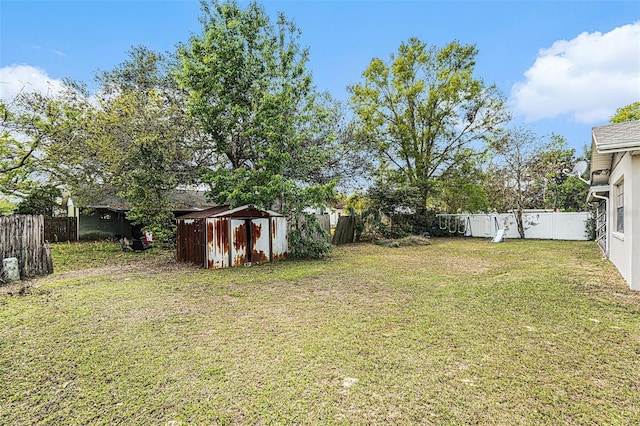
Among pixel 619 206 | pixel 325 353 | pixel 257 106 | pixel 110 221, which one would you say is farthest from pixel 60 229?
pixel 619 206

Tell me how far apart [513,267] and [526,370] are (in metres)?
5.89

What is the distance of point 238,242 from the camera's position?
8367mm

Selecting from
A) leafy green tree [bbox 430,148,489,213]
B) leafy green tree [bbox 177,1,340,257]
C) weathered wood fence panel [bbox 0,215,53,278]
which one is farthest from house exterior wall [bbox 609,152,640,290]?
leafy green tree [bbox 430,148,489,213]

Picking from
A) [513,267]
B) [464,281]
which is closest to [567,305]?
[464,281]

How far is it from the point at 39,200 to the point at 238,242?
12203mm

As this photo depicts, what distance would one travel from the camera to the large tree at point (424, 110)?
55.4 feet

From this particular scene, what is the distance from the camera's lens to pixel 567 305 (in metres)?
4.33

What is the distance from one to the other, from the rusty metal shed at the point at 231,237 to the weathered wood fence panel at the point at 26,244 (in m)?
3.07

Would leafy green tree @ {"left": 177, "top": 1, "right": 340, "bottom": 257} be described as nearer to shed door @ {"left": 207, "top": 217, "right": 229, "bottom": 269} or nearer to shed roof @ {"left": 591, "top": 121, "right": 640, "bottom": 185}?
shed door @ {"left": 207, "top": 217, "right": 229, "bottom": 269}

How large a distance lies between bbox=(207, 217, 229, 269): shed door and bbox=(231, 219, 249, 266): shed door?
168mm

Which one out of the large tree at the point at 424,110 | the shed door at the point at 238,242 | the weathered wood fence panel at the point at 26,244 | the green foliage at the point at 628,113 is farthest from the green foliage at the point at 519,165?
the weathered wood fence panel at the point at 26,244

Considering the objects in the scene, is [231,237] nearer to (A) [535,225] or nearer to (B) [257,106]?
(B) [257,106]

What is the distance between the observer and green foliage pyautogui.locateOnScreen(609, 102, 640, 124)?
18.4 meters

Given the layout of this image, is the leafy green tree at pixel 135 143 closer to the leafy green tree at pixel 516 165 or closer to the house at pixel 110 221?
the house at pixel 110 221
